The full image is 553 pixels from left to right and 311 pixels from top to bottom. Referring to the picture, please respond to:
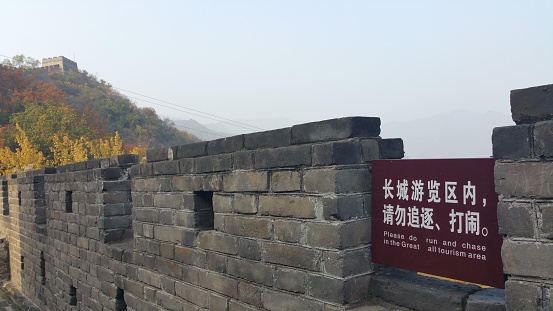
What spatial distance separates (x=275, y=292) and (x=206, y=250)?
0.80 meters

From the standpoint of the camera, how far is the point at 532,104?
1.46m

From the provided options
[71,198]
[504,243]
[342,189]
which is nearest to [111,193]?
[71,198]

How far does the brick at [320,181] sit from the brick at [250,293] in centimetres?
75

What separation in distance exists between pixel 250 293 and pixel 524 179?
5.40ft

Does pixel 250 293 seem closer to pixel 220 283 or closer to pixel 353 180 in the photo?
pixel 220 283

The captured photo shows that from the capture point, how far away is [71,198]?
19.4 ft

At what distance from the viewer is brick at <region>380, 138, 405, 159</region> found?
7.16 ft

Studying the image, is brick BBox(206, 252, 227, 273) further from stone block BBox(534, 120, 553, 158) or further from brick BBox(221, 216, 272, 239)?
stone block BBox(534, 120, 553, 158)

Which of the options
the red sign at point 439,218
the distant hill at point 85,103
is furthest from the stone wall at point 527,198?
the distant hill at point 85,103

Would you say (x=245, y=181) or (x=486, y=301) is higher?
(x=245, y=181)

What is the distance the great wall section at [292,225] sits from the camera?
145cm

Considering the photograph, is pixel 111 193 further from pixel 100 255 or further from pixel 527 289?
pixel 527 289

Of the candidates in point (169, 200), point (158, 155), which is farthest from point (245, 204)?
point (158, 155)

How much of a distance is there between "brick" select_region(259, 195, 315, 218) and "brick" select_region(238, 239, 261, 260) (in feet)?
0.66
